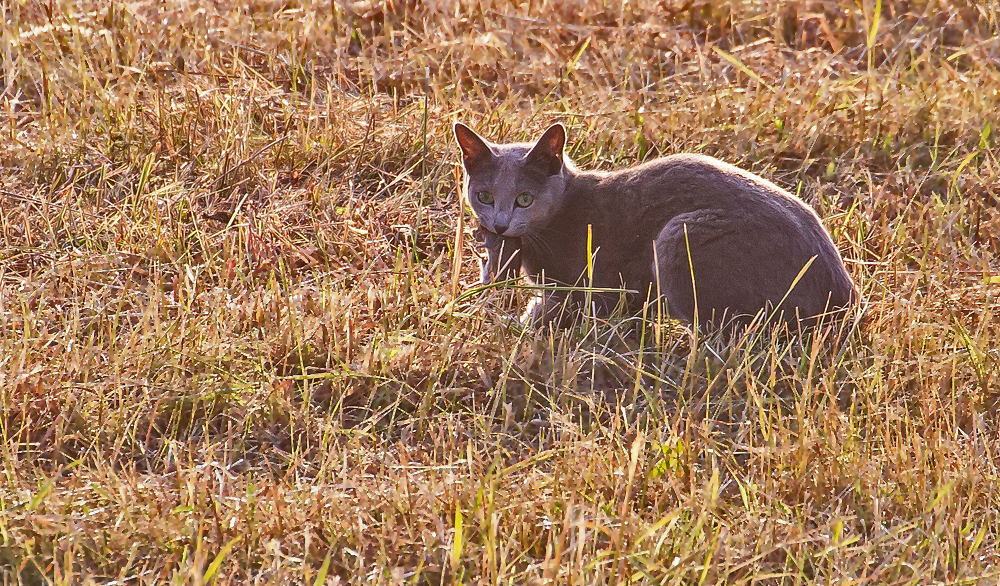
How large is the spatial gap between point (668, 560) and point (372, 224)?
2.09m

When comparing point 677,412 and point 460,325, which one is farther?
point 460,325

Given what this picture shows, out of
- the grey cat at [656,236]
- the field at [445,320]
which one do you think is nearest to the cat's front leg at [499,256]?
the grey cat at [656,236]

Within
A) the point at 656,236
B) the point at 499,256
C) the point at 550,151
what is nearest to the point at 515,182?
the point at 550,151

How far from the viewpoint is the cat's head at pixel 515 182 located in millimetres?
3883

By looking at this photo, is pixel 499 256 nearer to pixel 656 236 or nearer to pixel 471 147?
pixel 471 147

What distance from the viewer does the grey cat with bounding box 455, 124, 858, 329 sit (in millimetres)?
3494

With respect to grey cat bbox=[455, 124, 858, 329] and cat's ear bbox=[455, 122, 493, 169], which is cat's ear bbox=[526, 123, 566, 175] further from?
cat's ear bbox=[455, 122, 493, 169]

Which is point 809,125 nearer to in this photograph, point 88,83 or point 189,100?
point 189,100

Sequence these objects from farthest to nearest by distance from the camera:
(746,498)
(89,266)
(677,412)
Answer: (89,266), (677,412), (746,498)

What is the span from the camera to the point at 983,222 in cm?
434

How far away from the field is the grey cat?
0.13 meters

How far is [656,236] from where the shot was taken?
377 centimetres

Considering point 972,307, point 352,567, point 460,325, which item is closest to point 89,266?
point 460,325

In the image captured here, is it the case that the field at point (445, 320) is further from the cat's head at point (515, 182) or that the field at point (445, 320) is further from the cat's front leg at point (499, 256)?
the cat's head at point (515, 182)
